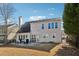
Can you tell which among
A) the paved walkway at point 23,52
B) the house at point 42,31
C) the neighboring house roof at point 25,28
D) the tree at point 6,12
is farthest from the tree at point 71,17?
the tree at point 6,12

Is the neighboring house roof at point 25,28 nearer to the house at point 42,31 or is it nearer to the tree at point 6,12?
the house at point 42,31

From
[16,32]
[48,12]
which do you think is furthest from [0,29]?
[48,12]

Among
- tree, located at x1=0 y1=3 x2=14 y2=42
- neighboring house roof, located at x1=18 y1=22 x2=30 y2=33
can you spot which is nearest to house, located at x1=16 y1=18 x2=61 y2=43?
neighboring house roof, located at x1=18 y1=22 x2=30 y2=33

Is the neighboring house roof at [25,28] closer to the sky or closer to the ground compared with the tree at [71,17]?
closer to the ground

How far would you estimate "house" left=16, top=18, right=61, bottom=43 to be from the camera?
5230mm

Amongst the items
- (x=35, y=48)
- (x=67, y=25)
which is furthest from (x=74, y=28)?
(x=35, y=48)

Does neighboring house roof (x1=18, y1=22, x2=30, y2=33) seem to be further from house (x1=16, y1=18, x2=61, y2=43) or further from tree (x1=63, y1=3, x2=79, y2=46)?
tree (x1=63, y1=3, x2=79, y2=46)

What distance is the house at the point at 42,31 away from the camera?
5230 millimetres

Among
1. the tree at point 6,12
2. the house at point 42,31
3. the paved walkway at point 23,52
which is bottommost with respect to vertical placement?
the paved walkway at point 23,52

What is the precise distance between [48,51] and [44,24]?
0.89 ft

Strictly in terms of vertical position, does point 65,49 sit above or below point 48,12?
below

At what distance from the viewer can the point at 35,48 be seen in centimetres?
527

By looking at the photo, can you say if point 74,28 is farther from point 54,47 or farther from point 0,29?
point 0,29

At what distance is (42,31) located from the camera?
5.23 meters
